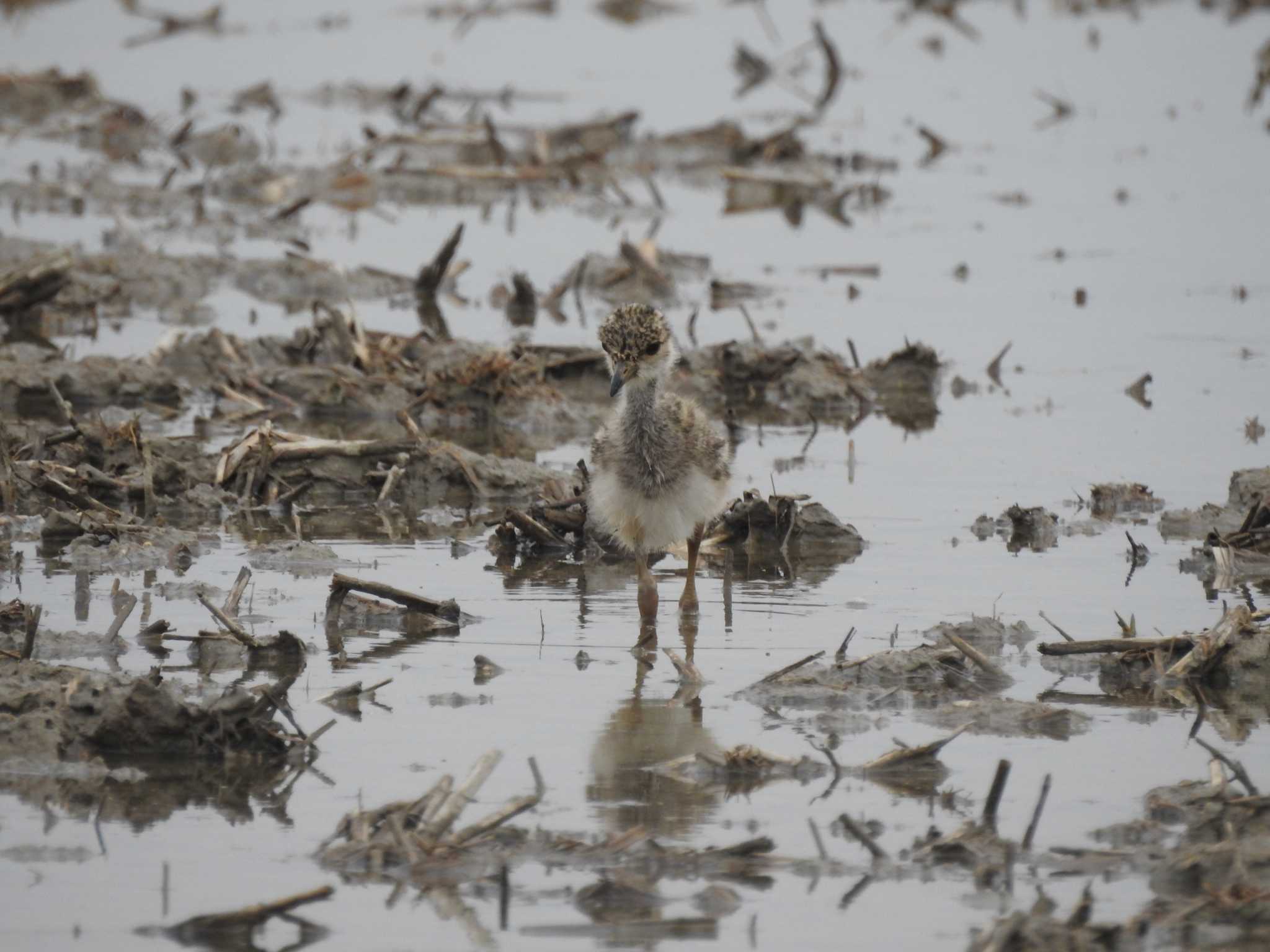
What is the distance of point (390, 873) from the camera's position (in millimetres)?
4852

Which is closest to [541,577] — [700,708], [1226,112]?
[700,708]

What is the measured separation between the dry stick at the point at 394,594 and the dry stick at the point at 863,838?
2536 mm

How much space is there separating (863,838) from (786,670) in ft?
5.22

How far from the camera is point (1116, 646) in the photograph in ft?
21.8

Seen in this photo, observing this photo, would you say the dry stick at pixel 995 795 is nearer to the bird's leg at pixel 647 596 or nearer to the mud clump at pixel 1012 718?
the mud clump at pixel 1012 718

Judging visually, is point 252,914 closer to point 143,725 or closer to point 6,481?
point 143,725

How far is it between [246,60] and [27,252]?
43.4 ft

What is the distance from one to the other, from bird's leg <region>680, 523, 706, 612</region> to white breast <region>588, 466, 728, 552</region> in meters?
0.07

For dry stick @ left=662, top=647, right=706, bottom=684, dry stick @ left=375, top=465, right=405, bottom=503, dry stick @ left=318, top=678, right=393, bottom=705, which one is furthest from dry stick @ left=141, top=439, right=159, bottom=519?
dry stick @ left=662, top=647, right=706, bottom=684

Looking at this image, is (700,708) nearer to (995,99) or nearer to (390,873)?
(390,873)

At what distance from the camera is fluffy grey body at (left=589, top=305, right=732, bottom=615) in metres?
7.65

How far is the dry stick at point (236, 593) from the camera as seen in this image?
274 inches

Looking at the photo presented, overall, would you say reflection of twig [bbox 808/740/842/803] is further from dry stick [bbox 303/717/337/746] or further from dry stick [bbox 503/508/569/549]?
dry stick [bbox 503/508/569/549]

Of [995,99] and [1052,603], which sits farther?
[995,99]
